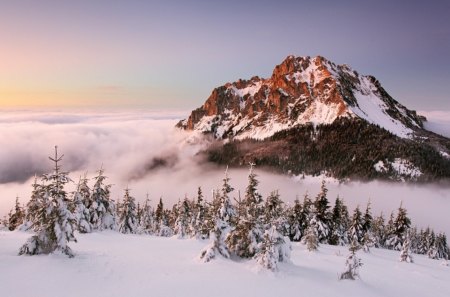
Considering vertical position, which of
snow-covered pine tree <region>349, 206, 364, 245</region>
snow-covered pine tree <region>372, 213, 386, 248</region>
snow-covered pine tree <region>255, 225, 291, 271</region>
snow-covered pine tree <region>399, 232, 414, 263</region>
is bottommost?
snow-covered pine tree <region>372, 213, 386, 248</region>

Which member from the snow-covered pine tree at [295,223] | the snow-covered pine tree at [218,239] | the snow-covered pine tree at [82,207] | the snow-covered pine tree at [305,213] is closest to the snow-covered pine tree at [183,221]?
the snow-covered pine tree at [295,223]

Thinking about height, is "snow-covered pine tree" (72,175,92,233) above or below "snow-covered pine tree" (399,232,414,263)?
above

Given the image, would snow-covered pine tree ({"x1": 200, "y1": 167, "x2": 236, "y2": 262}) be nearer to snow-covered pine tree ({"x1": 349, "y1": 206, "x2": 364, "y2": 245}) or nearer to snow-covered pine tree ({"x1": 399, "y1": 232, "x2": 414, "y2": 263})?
snow-covered pine tree ({"x1": 399, "y1": 232, "x2": 414, "y2": 263})

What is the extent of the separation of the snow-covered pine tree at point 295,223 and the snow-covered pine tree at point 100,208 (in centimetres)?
3158

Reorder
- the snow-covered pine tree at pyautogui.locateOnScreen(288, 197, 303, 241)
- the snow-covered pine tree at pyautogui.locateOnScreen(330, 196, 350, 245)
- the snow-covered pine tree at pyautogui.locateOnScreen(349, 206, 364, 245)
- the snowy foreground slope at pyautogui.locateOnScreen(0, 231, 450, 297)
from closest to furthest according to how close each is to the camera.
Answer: the snowy foreground slope at pyautogui.locateOnScreen(0, 231, 450, 297) → the snow-covered pine tree at pyautogui.locateOnScreen(330, 196, 350, 245) → the snow-covered pine tree at pyautogui.locateOnScreen(288, 197, 303, 241) → the snow-covered pine tree at pyautogui.locateOnScreen(349, 206, 364, 245)

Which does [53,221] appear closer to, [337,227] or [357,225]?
[337,227]

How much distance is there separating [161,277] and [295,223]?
153 feet

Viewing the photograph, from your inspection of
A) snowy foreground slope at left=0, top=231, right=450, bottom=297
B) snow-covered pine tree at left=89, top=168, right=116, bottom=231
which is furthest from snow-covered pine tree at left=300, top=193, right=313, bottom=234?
snowy foreground slope at left=0, top=231, right=450, bottom=297

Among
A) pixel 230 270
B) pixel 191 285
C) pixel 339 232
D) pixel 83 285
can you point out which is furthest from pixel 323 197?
pixel 83 285

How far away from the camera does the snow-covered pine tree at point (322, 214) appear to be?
188 ft

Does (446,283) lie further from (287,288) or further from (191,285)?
(191,285)

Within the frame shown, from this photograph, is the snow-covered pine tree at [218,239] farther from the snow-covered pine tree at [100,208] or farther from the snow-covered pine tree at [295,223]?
the snow-covered pine tree at [295,223]

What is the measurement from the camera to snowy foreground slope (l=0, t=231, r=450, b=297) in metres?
18.8

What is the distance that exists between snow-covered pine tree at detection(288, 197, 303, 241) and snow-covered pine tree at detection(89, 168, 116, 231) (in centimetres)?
3158
